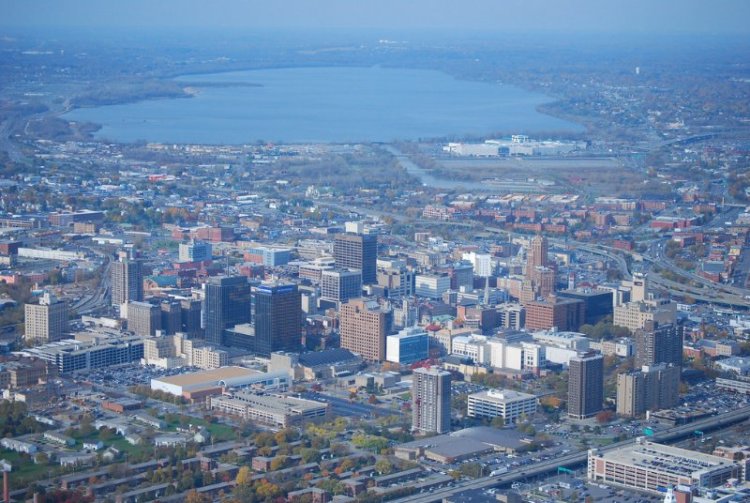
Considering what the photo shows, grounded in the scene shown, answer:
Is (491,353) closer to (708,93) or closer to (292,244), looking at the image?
(292,244)

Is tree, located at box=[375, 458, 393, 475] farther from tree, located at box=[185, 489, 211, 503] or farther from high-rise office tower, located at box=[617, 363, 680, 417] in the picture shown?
high-rise office tower, located at box=[617, 363, 680, 417]

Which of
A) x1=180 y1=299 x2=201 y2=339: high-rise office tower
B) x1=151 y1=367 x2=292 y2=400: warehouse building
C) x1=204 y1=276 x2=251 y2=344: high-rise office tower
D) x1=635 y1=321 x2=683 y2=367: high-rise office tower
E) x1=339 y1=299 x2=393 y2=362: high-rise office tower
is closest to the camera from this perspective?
x1=151 y1=367 x2=292 y2=400: warehouse building

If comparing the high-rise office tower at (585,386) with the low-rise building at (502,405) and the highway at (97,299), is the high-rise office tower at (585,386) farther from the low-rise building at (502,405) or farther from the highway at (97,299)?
the highway at (97,299)

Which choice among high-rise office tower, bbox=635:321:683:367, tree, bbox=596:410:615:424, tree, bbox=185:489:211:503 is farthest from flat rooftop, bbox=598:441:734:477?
tree, bbox=185:489:211:503

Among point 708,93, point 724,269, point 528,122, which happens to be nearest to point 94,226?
point 724,269

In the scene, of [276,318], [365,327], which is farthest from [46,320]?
[365,327]

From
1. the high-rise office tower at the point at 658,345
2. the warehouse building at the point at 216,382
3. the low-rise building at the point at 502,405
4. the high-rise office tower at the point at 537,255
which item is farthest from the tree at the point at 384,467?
the high-rise office tower at the point at 537,255
